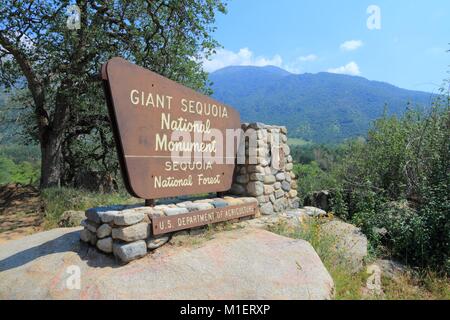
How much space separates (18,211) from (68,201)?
1546mm

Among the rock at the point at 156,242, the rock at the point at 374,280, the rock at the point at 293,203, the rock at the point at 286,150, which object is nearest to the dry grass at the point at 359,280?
the rock at the point at 374,280

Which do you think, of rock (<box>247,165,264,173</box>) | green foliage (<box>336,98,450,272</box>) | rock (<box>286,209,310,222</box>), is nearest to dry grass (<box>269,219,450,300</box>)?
green foliage (<box>336,98,450,272</box>)

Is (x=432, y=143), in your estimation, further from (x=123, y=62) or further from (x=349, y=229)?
(x=123, y=62)

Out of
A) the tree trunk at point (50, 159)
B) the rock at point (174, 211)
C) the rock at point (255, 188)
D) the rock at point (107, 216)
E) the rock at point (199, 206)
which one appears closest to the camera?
the rock at point (107, 216)

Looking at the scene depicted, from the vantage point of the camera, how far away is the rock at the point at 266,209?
7.66 meters

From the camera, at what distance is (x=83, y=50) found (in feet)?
36.1

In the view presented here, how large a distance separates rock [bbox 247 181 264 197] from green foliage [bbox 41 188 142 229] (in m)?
2.85

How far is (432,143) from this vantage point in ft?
→ 29.1

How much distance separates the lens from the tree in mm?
10734

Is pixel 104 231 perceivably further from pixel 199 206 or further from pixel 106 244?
pixel 199 206

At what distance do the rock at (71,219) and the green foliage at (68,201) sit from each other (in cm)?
50

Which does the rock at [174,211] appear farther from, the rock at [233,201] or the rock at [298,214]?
the rock at [298,214]

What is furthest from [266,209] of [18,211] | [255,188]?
[18,211]
